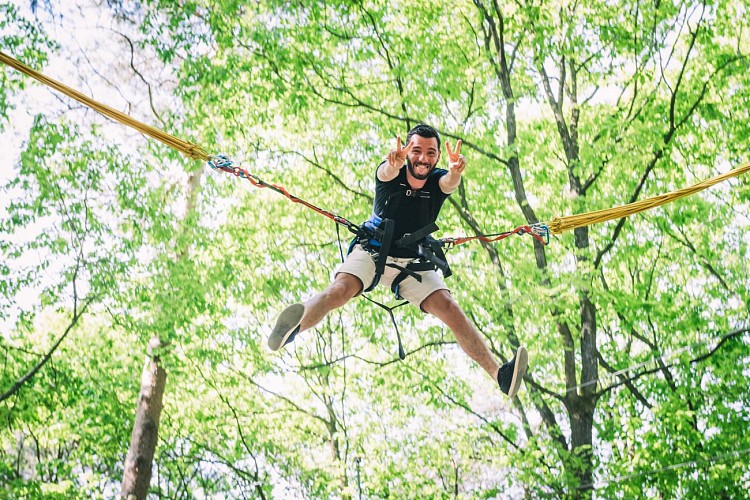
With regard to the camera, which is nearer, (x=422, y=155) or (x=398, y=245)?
(x=422, y=155)

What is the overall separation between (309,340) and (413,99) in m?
6.08

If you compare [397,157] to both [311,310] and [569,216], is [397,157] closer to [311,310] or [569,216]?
[311,310]

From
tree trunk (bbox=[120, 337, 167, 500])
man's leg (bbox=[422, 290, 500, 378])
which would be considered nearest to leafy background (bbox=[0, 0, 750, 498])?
tree trunk (bbox=[120, 337, 167, 500])

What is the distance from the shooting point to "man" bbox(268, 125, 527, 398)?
3.80 metres

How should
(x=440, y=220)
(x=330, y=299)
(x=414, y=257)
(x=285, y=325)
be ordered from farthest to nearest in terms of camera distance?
(x=440, y=220) → (x=414, y=257) → (x=330, y=299) → (x=285, y=325)

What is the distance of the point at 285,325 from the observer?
3.53m

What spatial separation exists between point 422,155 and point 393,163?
0.28 meters

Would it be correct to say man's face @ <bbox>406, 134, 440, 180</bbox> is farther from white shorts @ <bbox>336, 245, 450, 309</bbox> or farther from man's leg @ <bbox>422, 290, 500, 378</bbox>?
man's leg @ <bbox>422, 290, 500, 378</bbox>

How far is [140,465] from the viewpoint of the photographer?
33.3 feet

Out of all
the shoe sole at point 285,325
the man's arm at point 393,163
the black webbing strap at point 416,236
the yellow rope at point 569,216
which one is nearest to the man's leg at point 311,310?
the shoe sole at point 285,325

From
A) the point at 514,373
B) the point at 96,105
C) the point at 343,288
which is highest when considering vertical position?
the point at 96,105

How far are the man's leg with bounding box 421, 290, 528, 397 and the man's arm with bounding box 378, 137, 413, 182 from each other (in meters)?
0.79

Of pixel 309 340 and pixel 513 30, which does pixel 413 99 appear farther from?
pixel 309 340

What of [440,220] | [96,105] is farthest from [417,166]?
[440,220]
